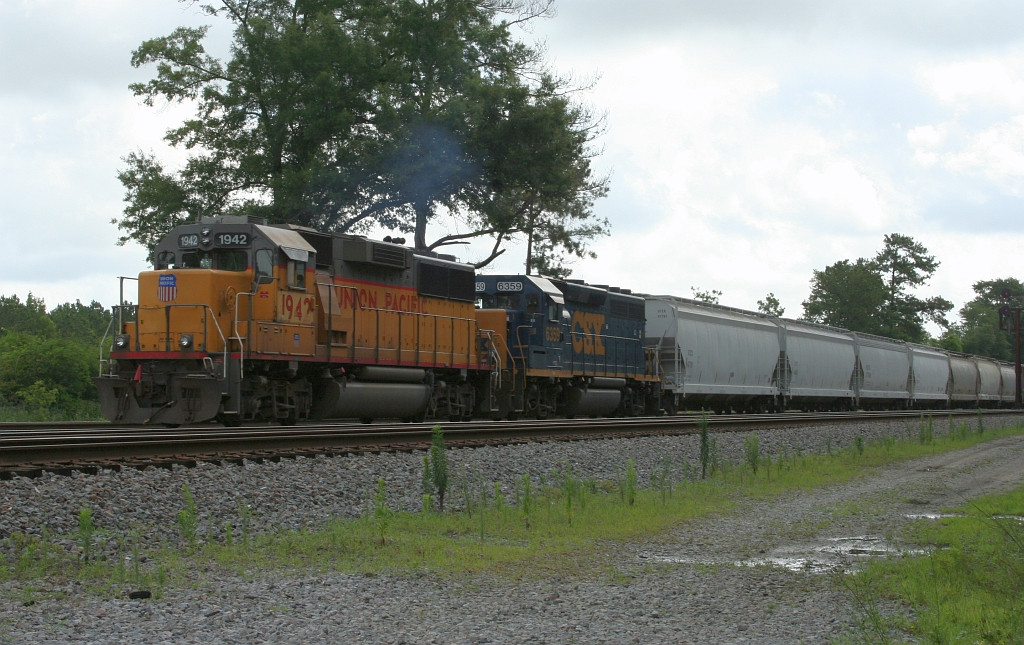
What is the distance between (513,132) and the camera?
30.6m

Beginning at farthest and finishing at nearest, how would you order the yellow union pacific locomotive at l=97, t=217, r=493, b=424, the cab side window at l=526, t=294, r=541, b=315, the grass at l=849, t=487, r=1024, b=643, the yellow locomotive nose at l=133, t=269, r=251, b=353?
the cab side window at l=526, t=294, r=541, b=315 < the yellow locomotive nose at l=133, t=269, r=251, b=353 < the yellow union pacific locomotive at l=97, t=217, r=493, b=424 < the grass at l=849, t=487, r=1024, b=643

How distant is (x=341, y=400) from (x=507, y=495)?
6747 millimetres

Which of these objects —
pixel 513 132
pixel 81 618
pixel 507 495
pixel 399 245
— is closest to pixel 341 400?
pixel 399 245

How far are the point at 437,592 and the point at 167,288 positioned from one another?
1138cm

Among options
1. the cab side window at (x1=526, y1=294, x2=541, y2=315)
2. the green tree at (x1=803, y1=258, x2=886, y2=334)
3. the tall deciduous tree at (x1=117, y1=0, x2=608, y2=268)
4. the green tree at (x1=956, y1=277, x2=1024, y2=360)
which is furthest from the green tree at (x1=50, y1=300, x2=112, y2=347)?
the green tree at (x1=956, y1=277, x2=1024, y2=360)

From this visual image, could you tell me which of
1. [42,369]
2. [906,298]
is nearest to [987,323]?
[906,298]

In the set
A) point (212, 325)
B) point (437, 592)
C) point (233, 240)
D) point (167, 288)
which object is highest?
point (233, 240)

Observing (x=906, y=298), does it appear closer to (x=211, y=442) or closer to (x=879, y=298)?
(x=879, y=298)

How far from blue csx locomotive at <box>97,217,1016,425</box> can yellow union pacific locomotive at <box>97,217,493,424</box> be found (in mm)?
26

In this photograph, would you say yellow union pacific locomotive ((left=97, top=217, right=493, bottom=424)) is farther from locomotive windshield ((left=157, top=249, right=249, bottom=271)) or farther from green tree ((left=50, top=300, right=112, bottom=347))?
green tree ((left=50, top=300, right=112, bottom=347))

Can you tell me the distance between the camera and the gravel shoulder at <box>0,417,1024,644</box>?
216 inches

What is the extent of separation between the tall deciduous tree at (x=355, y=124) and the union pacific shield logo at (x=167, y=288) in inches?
450

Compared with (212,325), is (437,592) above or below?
below

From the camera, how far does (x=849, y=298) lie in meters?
97.2
